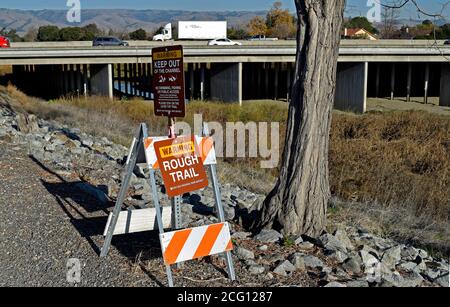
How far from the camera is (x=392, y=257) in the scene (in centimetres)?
636

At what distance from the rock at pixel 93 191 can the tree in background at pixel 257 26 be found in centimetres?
9229

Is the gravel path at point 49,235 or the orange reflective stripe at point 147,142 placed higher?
the orange reflective stripe at point 147,142

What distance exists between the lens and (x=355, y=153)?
17.3m

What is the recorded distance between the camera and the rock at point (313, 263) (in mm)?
5883

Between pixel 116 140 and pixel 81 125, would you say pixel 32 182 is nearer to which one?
pixel 116 140

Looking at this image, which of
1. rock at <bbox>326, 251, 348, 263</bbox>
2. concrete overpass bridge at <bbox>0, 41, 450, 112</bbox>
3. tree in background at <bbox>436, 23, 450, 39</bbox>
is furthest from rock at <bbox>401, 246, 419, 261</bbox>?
concrete overpass bridge at <bbox>0, 41, 450, 112</bbox>

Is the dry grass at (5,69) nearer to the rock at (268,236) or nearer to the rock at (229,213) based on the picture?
the rock at (229,213)

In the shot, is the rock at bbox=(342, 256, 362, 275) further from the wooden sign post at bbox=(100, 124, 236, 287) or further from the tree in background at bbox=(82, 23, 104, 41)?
the tree in background at bbox=(82, 23, 104, 41)

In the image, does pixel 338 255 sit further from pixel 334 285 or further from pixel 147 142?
pixel 147 142

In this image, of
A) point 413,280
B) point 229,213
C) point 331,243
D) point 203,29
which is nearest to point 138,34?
point 203,29

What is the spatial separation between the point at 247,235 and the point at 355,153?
11088 millimetres

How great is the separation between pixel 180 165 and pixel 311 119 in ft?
6.26

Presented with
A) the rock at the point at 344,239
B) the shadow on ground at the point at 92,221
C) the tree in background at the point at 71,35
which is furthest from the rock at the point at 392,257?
the tree in background at the point at 71,35

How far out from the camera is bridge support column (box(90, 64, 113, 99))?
4300 centimetres
